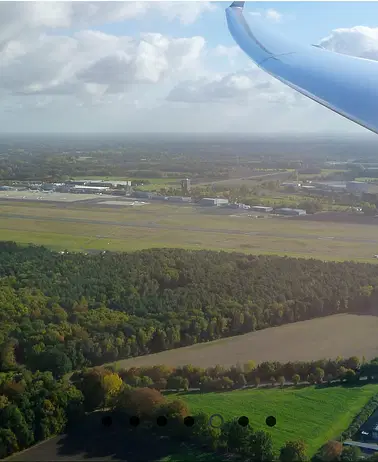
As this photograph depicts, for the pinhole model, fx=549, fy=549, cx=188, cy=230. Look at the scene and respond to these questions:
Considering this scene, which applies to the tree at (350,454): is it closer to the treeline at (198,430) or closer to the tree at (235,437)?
the treeline at (198,430)

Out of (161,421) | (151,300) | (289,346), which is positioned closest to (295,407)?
(289,346)

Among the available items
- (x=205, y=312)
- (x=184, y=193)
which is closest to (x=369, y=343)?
(x=205, y=312)

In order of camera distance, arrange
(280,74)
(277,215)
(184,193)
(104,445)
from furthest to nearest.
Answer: (184,193) → (277,215) → (104,445) → (280,74)

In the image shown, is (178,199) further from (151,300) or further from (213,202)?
(151,300)

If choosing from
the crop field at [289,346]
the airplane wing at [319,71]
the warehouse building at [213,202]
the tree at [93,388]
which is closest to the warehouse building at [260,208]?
the warehouse building at [213,202]

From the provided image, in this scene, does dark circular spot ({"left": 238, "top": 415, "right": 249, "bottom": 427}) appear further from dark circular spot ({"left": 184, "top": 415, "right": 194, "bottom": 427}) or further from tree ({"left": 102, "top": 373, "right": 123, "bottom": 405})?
tree ({"left": 102, "top": 373, "right": 123, "bottom": 405})

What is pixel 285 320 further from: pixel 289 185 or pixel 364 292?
pixel 289 185

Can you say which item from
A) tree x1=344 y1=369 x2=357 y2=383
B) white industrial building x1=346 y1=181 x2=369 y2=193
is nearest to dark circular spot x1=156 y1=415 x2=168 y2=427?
tree x1=344 y1=369 x2=357 y2=383

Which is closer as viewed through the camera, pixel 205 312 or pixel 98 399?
Result: pixel 98 399
